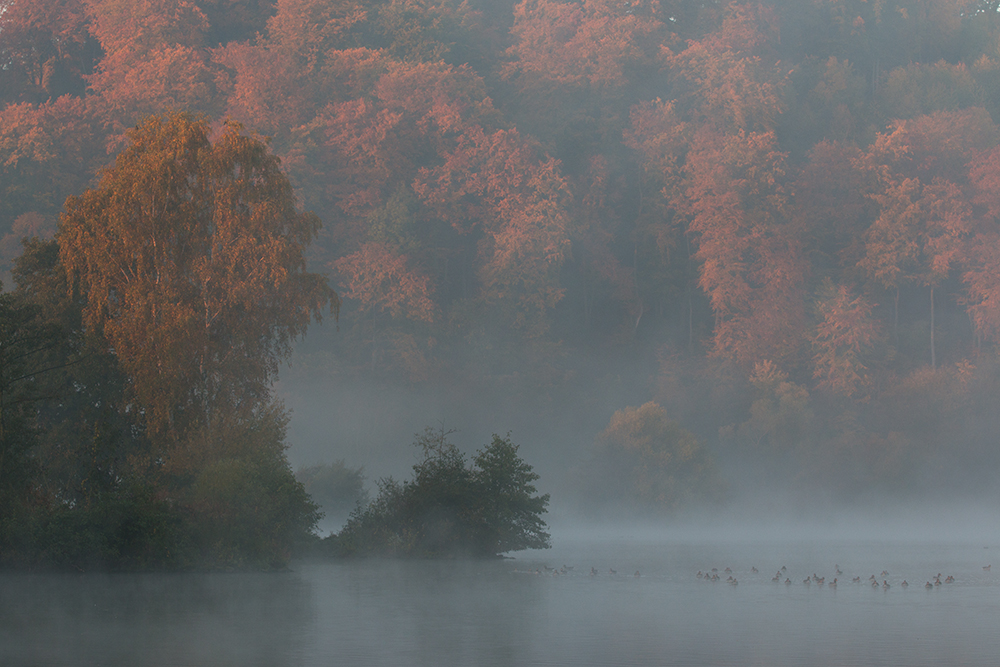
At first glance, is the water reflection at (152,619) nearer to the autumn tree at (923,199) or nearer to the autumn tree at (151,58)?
the autumn tree at (151,58)

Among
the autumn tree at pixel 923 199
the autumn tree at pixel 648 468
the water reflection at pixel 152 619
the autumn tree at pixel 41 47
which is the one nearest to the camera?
the water reflection at pixel 152 619

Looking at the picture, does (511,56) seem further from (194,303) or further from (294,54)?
(194,303)

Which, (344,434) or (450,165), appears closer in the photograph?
(344,434)

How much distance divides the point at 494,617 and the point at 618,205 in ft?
181

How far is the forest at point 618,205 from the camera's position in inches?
2509

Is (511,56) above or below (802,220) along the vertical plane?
above

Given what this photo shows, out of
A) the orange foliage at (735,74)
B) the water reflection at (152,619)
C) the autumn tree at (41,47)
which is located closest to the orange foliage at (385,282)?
the orange foliage at (735,74)

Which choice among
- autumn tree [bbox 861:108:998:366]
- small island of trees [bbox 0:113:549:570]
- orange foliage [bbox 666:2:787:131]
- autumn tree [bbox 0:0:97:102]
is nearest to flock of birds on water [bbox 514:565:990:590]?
small island of trees [bbox 0:113:549:570]

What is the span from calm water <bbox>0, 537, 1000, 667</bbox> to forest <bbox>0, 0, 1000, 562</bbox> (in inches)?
1054

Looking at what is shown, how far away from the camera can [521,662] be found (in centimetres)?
1692

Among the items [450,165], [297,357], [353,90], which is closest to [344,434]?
[297,357]

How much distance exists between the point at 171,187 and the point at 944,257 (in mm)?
46928

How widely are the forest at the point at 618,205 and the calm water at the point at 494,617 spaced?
26771mm

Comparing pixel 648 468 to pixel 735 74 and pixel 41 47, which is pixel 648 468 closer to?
pixel 735 74
